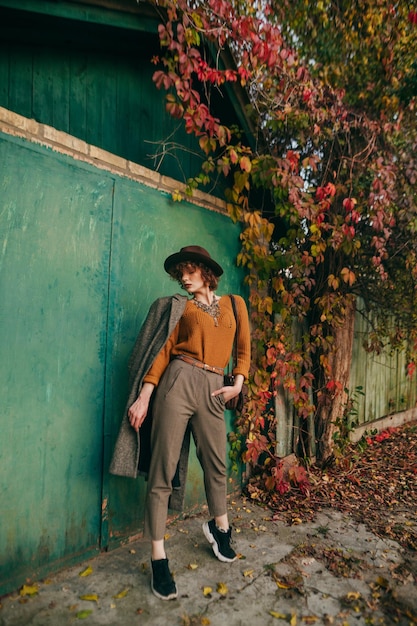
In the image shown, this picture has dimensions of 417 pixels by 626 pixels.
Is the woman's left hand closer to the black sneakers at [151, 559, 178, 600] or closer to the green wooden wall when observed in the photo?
the green wooden wall

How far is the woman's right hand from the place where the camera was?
261cm

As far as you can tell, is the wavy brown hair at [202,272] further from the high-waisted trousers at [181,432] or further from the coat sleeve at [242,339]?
the high-waisted trousers at [181,432]

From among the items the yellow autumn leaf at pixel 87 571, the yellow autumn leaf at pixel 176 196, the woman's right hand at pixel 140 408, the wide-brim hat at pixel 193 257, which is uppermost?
the yellow autumn leaf at pixel 176 196

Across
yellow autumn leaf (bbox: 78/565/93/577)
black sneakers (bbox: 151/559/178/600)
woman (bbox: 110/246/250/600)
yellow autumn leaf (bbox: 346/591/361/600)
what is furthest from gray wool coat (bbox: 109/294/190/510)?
yellow autumn leaf (bbox: 346/591/361/600)

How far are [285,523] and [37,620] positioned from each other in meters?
2.02

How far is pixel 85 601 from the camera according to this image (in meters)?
2.42

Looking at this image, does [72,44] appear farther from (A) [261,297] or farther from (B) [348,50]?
(B) [348,50]

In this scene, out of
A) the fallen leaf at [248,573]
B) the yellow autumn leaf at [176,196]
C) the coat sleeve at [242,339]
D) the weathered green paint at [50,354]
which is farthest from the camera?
the yellow autumn leaf at [176,196]

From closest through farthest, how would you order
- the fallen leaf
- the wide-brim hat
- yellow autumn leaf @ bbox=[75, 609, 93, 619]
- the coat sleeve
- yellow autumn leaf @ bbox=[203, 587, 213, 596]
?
1. yellow autumn leaf @ bbox=[75, 609, 93, 619]
2. yellow autumn leaf @ bbox=[203, 587, 213, 596]
3. the fallen leaf
4. the wide-brim hat
5. the coat sleeve

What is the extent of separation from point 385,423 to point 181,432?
5.36 meters

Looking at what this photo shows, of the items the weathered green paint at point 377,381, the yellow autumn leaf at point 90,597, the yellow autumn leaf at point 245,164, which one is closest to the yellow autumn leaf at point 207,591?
the yellow autumn leaf at point 90,597

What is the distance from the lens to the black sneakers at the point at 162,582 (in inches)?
96.7

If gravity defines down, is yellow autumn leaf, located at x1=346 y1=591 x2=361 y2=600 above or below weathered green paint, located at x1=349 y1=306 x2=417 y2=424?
below

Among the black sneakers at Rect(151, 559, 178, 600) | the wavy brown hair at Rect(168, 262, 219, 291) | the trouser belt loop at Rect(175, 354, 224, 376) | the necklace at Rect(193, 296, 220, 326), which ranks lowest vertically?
the black sneakers at Rect(151, 559, 178, 600)
